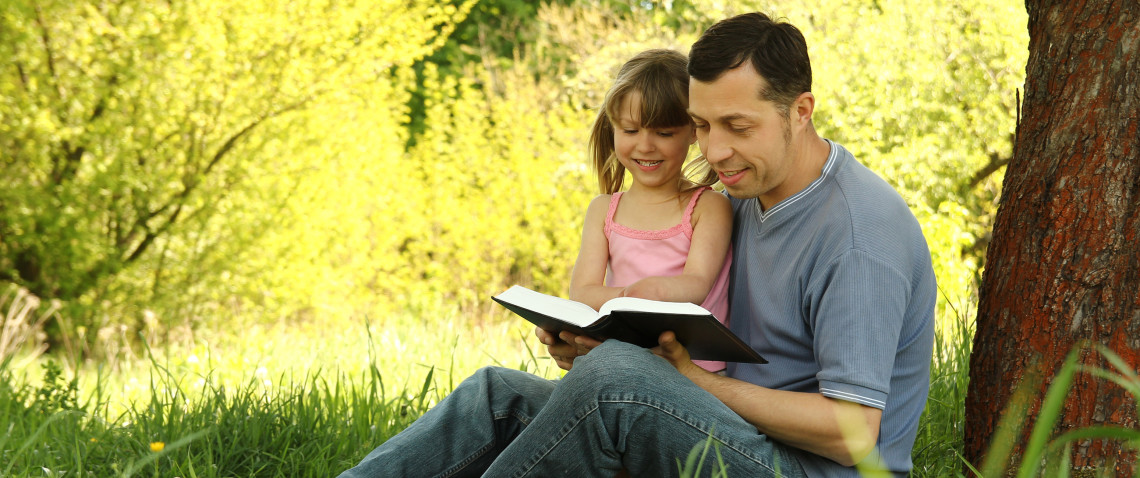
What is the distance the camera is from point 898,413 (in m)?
1.96

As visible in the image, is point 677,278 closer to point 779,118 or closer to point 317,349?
point 779,118

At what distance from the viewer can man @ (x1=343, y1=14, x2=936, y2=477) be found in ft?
5.92

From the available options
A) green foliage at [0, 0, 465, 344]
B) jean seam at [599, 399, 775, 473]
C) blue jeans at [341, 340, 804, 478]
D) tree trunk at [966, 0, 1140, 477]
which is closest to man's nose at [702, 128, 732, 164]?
blue jeans at [341, 340, 804, 478]

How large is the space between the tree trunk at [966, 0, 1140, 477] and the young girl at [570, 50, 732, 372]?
66cm

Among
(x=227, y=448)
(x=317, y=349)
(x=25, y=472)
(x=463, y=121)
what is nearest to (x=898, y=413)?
(x=227, y=448)

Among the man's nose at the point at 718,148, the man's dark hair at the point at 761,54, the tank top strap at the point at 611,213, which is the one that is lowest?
the tank top strap at the point at 611,213

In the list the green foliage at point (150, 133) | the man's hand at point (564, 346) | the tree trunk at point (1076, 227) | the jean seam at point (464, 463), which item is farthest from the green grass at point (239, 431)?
the green foliage at point (150, 133)

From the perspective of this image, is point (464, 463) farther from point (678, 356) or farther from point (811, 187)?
point (811, 187)

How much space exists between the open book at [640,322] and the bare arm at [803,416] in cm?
6

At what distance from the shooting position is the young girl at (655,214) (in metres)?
2.36

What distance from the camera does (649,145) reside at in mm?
2479

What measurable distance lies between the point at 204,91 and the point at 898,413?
6873 mm

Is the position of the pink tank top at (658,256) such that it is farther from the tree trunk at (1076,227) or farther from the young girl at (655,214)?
the tree trunk at (1076,227)

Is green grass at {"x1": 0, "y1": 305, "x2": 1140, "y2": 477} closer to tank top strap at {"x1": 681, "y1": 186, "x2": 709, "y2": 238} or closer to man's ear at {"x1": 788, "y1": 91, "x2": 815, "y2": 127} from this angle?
tank top strap at {"x1": 681, "y1": 186, "x2": 709, "y2": 238}
